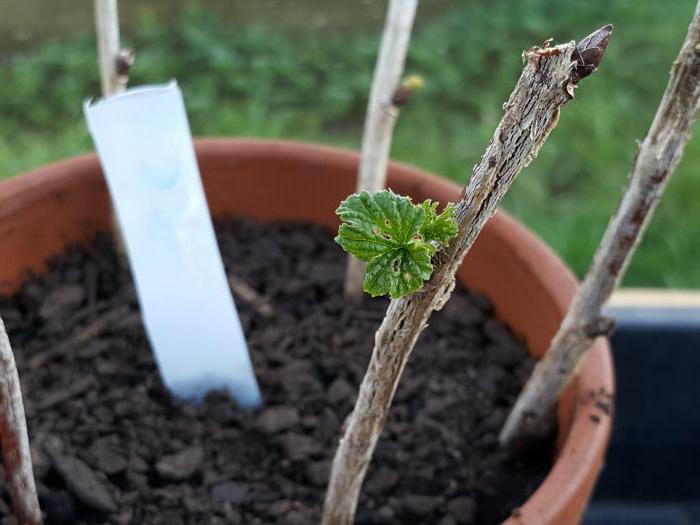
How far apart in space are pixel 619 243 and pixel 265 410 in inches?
15.4

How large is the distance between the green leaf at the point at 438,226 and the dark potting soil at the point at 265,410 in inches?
15.1

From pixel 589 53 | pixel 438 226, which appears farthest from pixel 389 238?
pixel 589 53

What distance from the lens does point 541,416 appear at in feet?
2.64

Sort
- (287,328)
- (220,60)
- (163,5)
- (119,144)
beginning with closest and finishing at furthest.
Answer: (119,144), (287,328), (220,60), (163,5)

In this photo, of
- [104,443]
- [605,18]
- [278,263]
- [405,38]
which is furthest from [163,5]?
[104,443]

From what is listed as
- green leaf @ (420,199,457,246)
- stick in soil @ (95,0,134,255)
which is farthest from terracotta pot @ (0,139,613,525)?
green leaf @ (420,199,457,246)

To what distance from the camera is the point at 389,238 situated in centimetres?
47

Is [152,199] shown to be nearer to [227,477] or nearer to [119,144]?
[119,144]

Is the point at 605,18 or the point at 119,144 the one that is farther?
the point at 605,18

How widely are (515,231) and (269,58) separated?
45.3 inches

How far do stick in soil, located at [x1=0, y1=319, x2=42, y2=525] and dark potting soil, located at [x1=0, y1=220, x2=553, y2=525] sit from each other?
2.3 inches

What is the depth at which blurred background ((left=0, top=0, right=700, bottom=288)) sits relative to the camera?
5.19 ft

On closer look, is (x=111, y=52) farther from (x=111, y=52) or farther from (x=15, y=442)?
(x=15, y=442)

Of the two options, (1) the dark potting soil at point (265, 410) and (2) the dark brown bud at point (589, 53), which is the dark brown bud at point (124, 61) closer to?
(1) the dark potting soil at point (265, 410)
